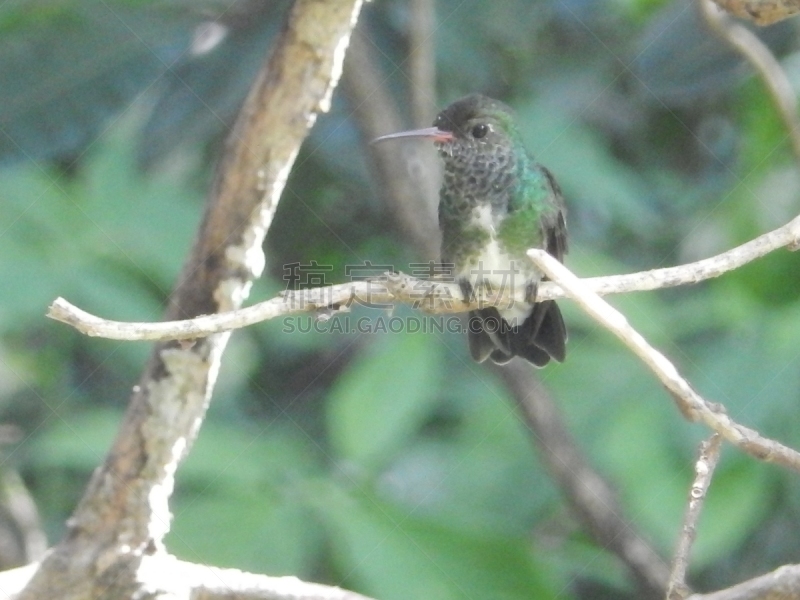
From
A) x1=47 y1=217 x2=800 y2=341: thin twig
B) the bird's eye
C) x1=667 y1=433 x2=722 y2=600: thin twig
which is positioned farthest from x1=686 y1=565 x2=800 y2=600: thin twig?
the bird's eye

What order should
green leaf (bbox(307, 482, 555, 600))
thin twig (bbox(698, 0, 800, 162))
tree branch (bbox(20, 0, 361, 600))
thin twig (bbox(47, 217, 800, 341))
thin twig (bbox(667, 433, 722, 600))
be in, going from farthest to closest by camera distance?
thin twig (bbox(698, 0, 800, 162)), green leaf (bbox(307, 482, 555, 600)), tree branch (bbox(20, 0, 361, 600)), thin twig (bbox(47, 217, 800, 341)), thin twig (bbox(667, 433, 722, 600))

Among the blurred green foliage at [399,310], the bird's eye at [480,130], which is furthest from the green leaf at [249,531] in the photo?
the bird's eye at [480,130]

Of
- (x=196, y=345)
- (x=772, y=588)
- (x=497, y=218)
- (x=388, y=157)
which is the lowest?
(x=772, y=588)

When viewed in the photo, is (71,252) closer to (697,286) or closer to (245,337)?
(245,337)

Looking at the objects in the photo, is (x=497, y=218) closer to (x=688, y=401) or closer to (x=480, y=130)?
(x=480, y=130)

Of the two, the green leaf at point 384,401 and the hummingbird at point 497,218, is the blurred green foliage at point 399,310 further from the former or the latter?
the hummingbird at point 497,218

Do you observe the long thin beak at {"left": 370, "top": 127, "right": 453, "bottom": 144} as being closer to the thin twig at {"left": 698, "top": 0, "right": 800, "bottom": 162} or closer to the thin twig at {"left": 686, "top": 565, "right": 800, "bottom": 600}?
the thin twig at {"left": 698, "top": 0, "right": 800, "bottom": 162}

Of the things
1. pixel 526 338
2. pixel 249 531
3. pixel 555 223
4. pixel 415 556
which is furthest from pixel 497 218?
pixel 249 531
